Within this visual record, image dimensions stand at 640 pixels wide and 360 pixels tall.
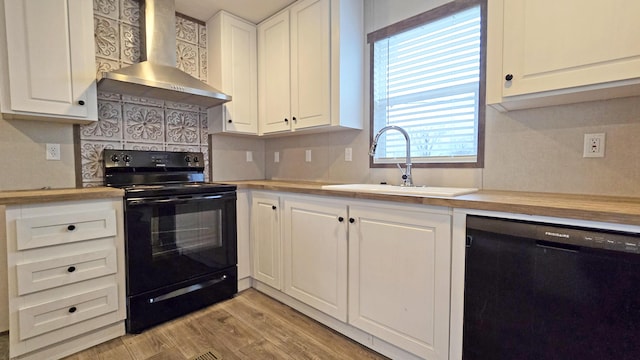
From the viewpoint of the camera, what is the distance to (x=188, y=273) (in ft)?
6.89

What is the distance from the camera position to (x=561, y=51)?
4.07 ft

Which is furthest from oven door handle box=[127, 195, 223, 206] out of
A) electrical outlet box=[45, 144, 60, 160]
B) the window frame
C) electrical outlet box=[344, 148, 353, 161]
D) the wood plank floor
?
the window frame

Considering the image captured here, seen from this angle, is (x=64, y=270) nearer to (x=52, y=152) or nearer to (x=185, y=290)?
(x=185, y=290)

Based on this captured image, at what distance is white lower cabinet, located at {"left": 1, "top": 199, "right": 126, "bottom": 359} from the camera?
149 cm

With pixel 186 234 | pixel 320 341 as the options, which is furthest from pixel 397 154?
pixel 186 234

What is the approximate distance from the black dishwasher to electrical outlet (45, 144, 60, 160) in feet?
8.31

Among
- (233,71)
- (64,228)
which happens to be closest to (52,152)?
(64,228)

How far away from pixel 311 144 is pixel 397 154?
0.85 metres

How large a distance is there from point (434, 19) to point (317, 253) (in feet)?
5.64

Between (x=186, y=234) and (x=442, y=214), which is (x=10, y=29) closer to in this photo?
(x=186, y=234)

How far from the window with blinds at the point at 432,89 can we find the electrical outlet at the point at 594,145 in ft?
1.64

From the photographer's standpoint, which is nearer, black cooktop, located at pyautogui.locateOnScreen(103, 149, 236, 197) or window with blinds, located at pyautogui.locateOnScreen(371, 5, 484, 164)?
window with blinds, located at pyautogui.locateOnScreen(371, 5, 484, 164)

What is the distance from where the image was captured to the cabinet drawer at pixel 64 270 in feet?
4.95

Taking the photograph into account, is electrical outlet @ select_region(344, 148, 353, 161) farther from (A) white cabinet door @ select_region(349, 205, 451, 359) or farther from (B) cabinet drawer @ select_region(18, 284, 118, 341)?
(B) cabinet drawer @ select_region(18, 284, 118, 341)
